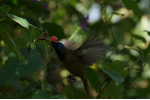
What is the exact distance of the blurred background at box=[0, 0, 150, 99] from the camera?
4.58 feet

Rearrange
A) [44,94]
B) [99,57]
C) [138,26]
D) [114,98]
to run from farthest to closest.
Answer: [138,26] → [114,98] → [99,57] → [44,94]

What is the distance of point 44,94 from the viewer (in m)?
1.35

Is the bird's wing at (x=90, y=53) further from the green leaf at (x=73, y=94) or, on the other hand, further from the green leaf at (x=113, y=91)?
the green leaf at (x=113, y=91)

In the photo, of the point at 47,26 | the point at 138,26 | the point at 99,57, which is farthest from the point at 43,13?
the point at 138,26

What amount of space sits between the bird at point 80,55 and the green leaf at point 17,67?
5.2 inches

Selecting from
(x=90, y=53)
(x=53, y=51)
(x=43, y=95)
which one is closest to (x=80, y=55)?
(x=90, y=53)

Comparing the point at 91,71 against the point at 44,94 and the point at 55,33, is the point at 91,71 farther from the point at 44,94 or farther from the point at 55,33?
the point at 44,94

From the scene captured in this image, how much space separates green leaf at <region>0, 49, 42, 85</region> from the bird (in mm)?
131

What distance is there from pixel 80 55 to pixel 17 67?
324mm

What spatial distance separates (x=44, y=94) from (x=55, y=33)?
1.39ft

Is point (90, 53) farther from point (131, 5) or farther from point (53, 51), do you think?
point (131, 5)

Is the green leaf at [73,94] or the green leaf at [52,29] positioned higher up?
the green leaf at [52,29]

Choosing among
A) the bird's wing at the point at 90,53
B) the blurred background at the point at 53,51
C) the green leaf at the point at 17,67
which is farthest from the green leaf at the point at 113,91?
the green leaf at the point at 17,67

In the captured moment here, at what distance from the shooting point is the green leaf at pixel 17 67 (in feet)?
4.64
